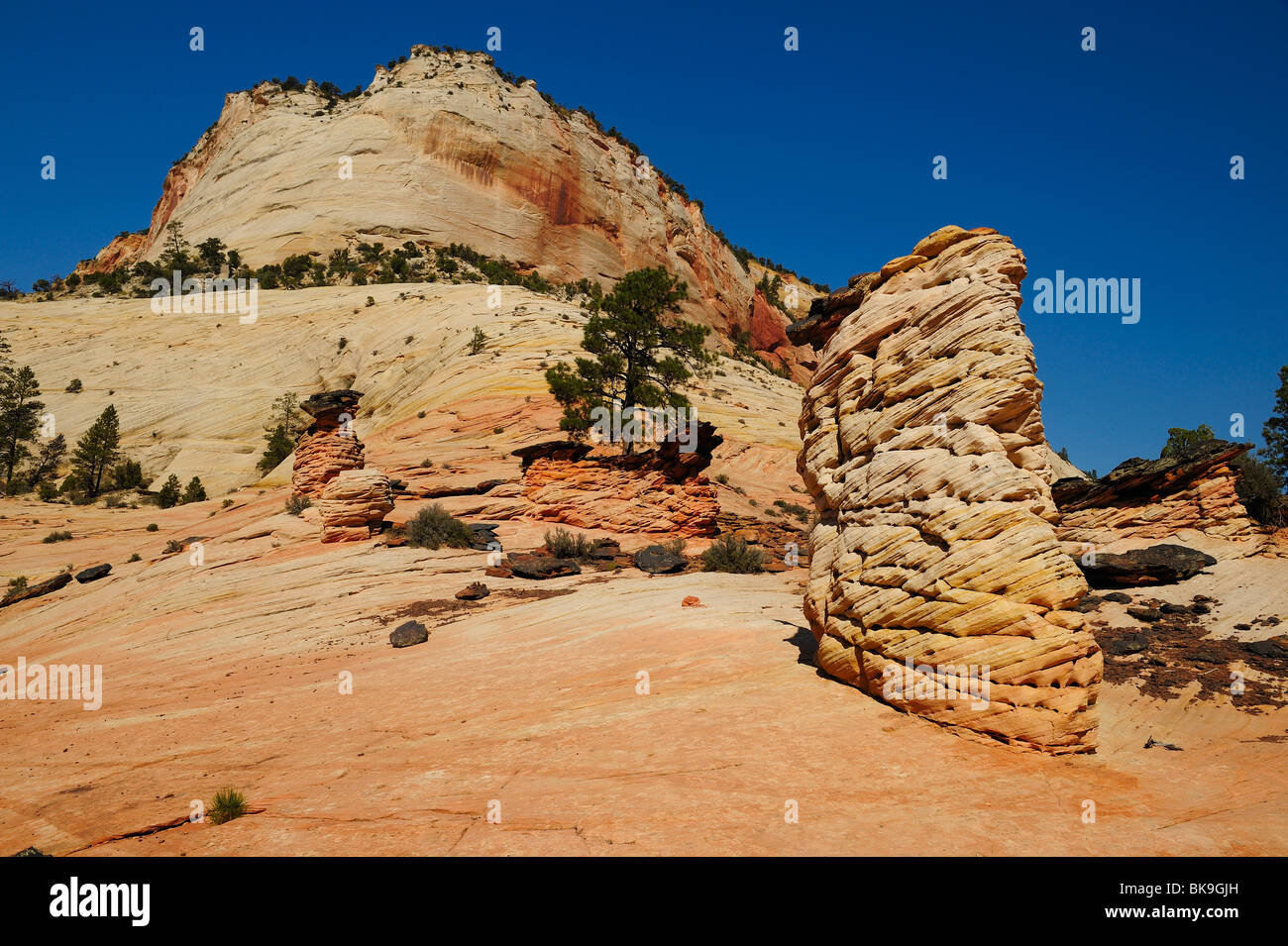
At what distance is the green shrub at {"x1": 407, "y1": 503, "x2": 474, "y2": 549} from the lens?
1891 cm

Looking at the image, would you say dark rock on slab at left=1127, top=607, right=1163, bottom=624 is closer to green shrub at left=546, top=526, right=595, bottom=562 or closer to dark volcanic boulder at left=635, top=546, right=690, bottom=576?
dark volcanic boulder at left=635, top=546, right=690, bottom=576

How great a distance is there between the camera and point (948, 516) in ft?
23.7

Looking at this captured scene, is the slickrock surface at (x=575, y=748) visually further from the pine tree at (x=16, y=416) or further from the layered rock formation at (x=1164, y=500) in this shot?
the pine tree at (x=16, y=416)

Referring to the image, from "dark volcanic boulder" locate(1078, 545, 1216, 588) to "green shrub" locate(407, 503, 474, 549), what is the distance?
15.6 m

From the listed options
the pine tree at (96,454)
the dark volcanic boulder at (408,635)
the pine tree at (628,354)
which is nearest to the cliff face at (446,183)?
the pine tree at (96,454)

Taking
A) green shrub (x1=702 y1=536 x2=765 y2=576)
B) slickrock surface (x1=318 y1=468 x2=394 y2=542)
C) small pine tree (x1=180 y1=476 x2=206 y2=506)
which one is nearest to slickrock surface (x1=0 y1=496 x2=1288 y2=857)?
green shrub (x1=702 y1=536 x2=765 y2=576)

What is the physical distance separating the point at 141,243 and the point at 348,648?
434ft

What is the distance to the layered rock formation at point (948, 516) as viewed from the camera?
6348 millimetres

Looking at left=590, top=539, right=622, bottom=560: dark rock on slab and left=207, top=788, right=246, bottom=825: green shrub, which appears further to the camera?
left=590, top=539, right=622, bottom=560: dark rock on slab

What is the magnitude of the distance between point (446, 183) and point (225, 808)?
8952 cm

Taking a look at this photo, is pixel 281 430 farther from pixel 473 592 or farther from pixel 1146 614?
pixel 1146 614

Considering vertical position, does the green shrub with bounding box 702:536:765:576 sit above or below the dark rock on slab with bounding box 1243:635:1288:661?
above
